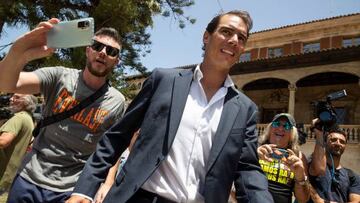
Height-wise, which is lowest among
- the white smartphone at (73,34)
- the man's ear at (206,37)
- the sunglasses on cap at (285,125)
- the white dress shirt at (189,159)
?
the white dress shirt at (189,159)

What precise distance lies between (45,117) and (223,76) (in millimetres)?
1509

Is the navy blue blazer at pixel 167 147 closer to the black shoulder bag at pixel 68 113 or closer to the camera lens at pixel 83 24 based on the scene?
the camera lens at pixel 83 24

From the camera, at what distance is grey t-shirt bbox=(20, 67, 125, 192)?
263cm

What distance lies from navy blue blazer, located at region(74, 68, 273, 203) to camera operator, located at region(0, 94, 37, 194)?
287 cm

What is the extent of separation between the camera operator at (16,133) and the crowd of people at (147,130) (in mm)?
1761

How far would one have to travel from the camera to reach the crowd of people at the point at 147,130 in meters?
1.78

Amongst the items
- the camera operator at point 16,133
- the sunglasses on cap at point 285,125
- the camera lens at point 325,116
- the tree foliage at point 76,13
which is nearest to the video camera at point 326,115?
the camera lens at point 325,116

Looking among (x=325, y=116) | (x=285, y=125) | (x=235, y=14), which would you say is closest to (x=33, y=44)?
(x=235, y=14)

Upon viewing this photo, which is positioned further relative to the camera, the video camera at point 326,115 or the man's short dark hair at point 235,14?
the video camera at point 326,115

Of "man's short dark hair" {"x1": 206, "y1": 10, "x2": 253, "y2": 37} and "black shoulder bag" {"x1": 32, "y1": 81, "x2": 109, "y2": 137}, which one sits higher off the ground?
"man's short dark hair" {"x1": 206, "y1": 10, "x2": 253, "y2": 37}

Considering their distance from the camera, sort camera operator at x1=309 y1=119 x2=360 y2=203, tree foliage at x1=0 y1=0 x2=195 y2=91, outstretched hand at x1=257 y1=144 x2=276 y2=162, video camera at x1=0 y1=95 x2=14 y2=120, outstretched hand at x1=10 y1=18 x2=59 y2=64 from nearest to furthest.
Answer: outstretched hand at x1=10 y1=18 x2=59 y2=64, outstretched hand at x1=257 y1=144 x2=276 y2=162, camera operator at x1=309 y1=119 x2=360 y2=203, tree foliage at x1=0 y1=0 x2=195 y2=91, video camera at x1=0 y1=95 x2=14 y2=120

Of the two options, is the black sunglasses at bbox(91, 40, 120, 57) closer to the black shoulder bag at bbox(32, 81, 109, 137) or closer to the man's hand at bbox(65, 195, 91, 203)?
the black shoulder bag at bbox(32, 81, 109, 137)

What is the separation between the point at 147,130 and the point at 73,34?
628 millimetres

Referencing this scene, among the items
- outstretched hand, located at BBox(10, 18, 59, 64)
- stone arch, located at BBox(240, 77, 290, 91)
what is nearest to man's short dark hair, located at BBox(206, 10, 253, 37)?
outstretched hand, located at BBox(10, 18, 59, 64)
